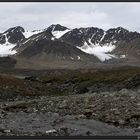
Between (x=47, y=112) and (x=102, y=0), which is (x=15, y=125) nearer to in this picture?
(x=47, y=112)

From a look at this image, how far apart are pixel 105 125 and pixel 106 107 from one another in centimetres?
672

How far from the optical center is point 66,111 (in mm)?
32250

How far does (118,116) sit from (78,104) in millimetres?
7909

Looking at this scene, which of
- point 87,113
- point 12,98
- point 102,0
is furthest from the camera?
point 12,98

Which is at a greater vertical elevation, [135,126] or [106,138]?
[106,138]

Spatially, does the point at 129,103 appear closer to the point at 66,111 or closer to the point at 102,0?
the point at 66,111

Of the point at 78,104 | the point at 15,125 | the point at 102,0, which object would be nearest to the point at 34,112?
the point at 78,104

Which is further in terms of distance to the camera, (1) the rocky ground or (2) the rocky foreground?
(2) the rocky foreground

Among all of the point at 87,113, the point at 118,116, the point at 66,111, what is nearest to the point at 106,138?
the point at 118,116

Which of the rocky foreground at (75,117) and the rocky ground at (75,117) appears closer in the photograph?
the rocky ground at (75,117)

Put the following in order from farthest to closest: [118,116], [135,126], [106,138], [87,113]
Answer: [87,113], [118,116], [135,126], [106,138]

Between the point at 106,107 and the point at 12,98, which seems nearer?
the point at 106,107

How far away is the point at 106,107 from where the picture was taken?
3216 cm

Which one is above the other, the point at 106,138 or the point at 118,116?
the point at 106,138
